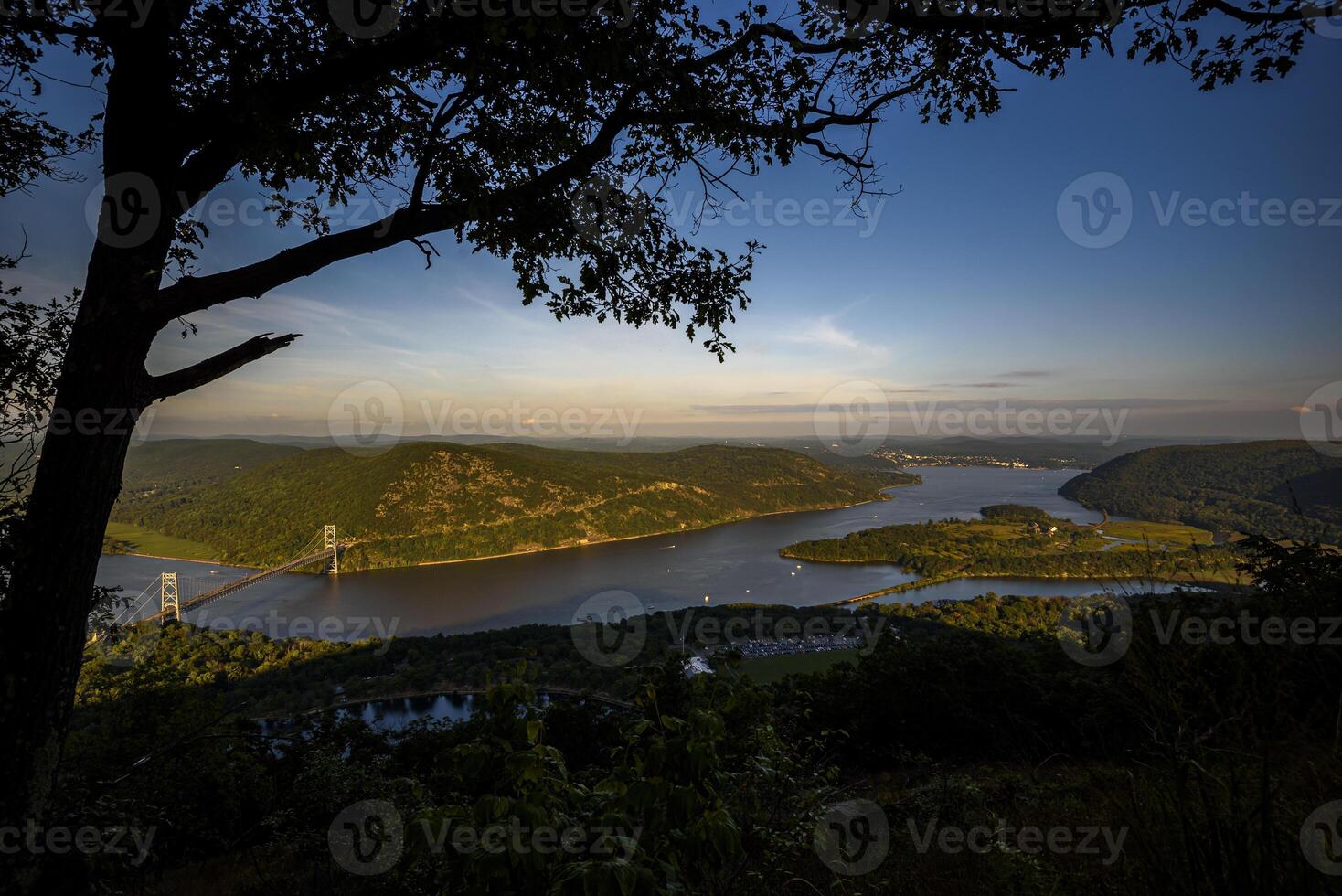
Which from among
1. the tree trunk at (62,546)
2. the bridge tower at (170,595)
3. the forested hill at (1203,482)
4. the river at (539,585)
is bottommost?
the river at (539,585)

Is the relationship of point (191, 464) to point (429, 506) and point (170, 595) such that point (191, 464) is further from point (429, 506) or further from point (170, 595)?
point (170, 595)

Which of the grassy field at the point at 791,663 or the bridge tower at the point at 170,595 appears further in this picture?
the bridge tower at the point at 170,595

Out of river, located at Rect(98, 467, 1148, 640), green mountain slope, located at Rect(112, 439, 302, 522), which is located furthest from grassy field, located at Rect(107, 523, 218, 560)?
green mountain slope, located at Rect(112, 439, 302, 522)

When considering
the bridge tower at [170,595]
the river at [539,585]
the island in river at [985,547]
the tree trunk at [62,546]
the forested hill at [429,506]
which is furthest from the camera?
the forested hill at [429,506]

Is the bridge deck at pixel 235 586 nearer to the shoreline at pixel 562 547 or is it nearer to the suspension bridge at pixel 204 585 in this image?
the suspension bridge at pixel 204 585

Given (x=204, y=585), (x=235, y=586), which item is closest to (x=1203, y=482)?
(x=235, y=586)

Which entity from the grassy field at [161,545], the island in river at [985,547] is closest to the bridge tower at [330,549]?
the grassy field at [161,545]

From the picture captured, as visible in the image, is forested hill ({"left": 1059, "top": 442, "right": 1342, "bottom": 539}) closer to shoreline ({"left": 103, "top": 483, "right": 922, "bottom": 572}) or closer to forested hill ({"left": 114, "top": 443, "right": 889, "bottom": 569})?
shoreline ({"left": 103, "top": 483, "right": 922, "bottom": 572})

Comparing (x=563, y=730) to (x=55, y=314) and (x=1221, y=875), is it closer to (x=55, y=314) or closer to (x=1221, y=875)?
(x=55, y=314)
